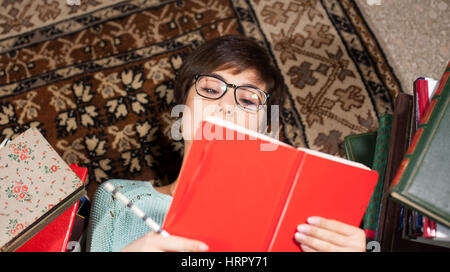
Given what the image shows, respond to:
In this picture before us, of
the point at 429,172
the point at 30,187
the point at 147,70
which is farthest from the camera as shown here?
the point at 147,70

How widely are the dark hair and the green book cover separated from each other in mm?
557

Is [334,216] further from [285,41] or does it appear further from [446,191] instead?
[285,41]

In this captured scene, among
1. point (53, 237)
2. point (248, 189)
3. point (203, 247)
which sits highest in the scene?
point (248, 189)

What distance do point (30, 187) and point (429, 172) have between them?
0.86 meters

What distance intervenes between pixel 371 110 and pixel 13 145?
133 centimetres

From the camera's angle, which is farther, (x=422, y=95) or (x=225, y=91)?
(x=225, y=91)

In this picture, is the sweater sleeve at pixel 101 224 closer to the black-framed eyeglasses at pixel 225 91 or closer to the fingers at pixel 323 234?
the black-framed eyeglasses at pixel 225 91

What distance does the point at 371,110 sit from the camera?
4.08ft

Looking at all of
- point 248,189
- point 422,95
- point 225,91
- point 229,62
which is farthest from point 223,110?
point 422,95

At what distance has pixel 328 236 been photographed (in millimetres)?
548

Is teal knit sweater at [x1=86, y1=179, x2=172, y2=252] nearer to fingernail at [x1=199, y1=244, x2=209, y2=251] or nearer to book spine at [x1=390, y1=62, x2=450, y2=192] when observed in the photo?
fingernail at [x1=199, y1=244, x2=209, y2=251]

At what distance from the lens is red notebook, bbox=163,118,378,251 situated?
0.46m

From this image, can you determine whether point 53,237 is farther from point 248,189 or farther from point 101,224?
point 248,189
